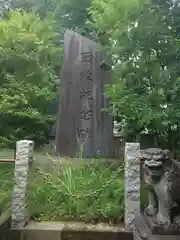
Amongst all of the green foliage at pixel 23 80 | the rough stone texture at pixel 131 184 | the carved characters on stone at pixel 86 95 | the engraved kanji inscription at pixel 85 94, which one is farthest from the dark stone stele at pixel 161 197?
the green foliage at pixel 23 80

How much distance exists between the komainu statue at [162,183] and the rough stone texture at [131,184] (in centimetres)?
81

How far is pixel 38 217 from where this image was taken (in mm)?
3445

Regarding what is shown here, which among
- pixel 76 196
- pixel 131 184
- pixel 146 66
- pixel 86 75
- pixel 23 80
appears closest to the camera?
pixel 131 184

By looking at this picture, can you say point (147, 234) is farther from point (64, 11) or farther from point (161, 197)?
point (64, 11)

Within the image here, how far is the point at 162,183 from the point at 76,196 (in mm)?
1524

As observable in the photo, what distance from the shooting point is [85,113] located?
5.34 meters

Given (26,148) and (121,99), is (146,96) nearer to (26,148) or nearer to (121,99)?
(121,99)

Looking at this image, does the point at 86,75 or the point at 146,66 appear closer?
the point at 146,66

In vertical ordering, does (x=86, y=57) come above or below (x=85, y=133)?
above

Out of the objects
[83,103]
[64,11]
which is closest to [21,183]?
[83,103]

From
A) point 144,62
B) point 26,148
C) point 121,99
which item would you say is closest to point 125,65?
point 144,62

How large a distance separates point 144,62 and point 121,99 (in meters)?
0.97

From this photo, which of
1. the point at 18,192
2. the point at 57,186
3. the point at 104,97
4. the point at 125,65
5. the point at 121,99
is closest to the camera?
the point at 18,192

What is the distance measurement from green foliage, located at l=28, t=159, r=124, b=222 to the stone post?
0.68ft
